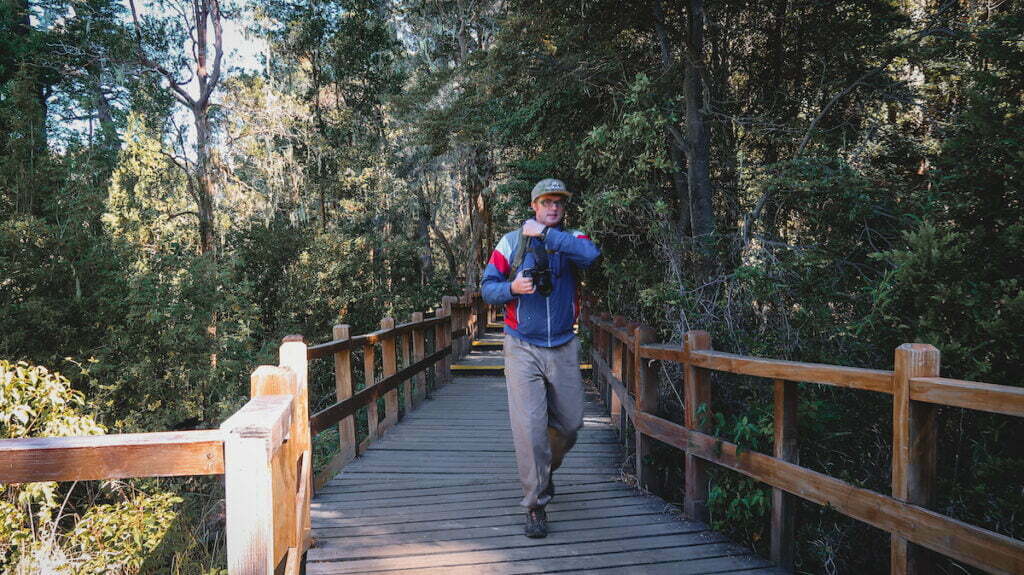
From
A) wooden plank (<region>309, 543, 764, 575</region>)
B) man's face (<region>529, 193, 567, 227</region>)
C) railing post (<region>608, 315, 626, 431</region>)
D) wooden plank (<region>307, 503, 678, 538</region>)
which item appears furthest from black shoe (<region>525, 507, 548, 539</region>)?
railing post (<region>608, 315, 626, 431</region>)

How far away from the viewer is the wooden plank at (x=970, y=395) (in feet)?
7.00

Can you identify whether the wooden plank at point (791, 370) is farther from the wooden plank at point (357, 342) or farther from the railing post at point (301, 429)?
the wooden plank at point (357, 342)

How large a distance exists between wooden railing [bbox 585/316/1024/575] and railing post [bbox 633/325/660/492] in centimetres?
18

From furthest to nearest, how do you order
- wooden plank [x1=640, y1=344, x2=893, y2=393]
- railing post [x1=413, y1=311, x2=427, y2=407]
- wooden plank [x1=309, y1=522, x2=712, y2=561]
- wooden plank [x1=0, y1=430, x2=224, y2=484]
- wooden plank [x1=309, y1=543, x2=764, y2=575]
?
railing post [x1=413, y1=311, x2=427, y2=407], wooden plank [x1=309, y1=522, x2=712, y2=561], wooden plank [x1=309, y1=543, x2=764, y2=575], wooden plank [x1=640, y1=344, x2=893, y2=393], wooden plank [x1=0, y1=430, x2=224, y2=484]

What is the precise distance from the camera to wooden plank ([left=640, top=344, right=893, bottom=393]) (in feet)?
9.20

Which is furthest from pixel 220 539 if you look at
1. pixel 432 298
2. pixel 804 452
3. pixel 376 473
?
pixel 432 298

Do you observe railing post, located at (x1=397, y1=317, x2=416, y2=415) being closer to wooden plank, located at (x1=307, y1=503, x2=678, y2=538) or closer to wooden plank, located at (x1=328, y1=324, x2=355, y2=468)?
wooden plank, located at (x1=328, y1=324, x2=355, y2=468)

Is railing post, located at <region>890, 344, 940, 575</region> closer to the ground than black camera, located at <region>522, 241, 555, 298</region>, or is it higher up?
closer to the ground

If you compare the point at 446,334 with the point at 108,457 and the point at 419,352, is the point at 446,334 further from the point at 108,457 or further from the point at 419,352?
the point at 108,457

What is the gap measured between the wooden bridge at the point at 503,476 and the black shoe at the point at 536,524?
0.08 meters

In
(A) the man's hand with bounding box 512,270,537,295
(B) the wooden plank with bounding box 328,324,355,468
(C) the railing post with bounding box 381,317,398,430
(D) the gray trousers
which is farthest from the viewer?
(C) the railing post with bounding box 381,317,398,430

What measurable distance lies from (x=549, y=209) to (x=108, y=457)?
9.34 ft

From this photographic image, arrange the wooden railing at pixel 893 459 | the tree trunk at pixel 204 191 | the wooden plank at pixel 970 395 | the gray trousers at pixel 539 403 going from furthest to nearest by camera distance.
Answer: the tree trunk at pixel 204 191 < the gray trousers at pixel 539 403 < the wooden railing at pixel 893 459 < the wooden plank at pixel 970 395

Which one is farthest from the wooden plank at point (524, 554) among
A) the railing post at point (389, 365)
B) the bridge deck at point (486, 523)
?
the railing post at point (389, 365)
